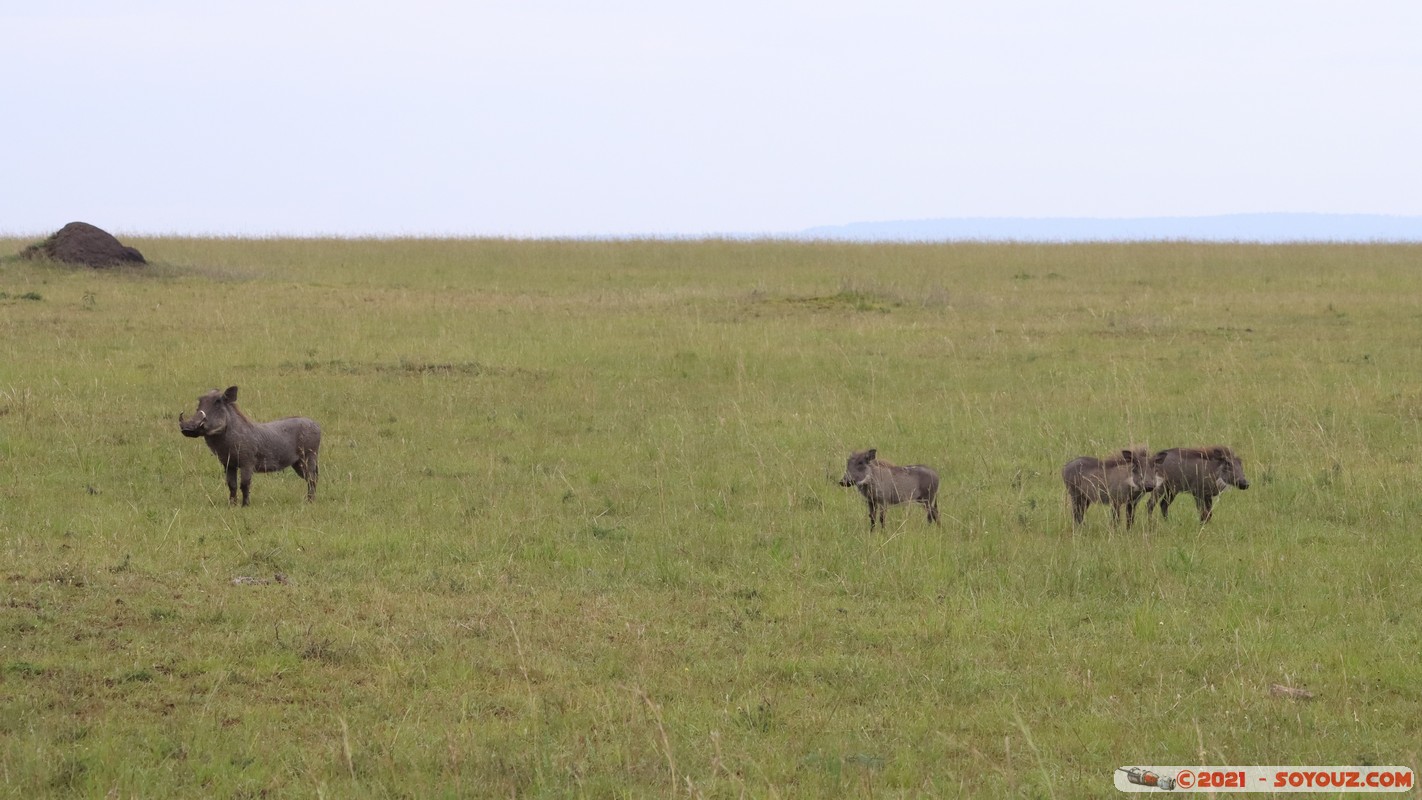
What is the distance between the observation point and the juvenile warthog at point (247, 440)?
32.5 ft

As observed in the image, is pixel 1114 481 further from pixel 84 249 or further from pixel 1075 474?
pixel 84 249

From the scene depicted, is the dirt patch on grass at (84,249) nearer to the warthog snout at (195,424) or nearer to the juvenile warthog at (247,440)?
the juvenile warthog at (247,440)

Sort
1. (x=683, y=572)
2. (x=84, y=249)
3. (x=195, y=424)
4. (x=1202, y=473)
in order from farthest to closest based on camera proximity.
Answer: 1. (x=84, y=249)
2. (x=195, y=424)
3. (x=1202, y=473)
4. (x=683, y=572)

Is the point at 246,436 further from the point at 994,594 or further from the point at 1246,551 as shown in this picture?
the point at 1246,551

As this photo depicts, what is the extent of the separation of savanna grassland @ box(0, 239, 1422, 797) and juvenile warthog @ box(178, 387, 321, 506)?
32 centimetres

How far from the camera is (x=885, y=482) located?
9.38m

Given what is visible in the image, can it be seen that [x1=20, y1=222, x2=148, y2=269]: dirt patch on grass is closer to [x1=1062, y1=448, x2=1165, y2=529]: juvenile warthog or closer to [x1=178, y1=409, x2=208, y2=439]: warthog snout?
[x1=178, y1=409, x2=208, y2=439]: warthog snout

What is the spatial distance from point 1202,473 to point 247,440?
21.6 feet

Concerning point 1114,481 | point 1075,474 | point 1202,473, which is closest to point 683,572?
point 1075,474

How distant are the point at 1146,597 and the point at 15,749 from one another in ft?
18.1

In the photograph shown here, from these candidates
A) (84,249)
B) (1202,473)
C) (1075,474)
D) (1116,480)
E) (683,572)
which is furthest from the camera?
(84,249)

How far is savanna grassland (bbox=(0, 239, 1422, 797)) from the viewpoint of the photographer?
17.9ft

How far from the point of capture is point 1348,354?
18.0 meters

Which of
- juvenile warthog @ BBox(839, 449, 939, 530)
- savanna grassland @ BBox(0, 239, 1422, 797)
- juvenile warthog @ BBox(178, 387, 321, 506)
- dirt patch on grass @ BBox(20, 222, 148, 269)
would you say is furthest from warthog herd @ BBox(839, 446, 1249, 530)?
dirt patch on grass @ BBox(20, 222, 148, 269)
